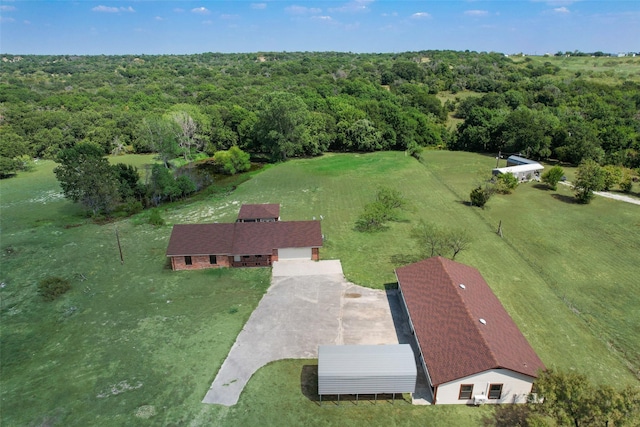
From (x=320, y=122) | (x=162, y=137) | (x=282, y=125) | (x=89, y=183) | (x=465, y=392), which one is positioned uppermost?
(x=282, y=125)

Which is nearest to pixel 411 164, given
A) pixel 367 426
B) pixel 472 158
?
pixel 472 158

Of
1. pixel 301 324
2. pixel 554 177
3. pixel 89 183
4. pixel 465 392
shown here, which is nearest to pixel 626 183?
pixel 554 177

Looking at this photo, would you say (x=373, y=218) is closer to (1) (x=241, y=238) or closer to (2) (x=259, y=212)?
(2) (x=259, y=212)

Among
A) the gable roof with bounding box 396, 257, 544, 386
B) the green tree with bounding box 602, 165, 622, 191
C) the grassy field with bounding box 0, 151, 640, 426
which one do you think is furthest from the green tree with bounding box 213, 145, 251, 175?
the green tree with bounding box 602, 165, 622, 191

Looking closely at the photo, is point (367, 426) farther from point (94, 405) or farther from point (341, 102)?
point (341, 102)

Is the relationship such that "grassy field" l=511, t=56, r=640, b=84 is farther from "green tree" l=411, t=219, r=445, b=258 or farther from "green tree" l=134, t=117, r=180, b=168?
"green tree" l=134, t=117, r=180, b=168
